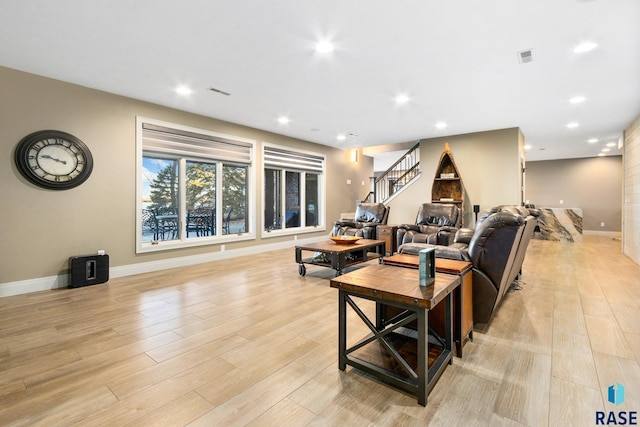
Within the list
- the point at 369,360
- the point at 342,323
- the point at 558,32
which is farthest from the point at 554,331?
the point at 558,32

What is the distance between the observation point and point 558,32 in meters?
2.80

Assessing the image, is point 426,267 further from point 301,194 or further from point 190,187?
point 301,194

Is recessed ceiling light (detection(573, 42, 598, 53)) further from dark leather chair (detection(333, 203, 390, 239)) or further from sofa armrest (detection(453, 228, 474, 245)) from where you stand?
dark leather chair (detection(333, 203, 390, 239))

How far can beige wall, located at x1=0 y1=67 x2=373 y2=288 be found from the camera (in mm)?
3596

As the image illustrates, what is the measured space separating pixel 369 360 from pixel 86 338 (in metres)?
2.34

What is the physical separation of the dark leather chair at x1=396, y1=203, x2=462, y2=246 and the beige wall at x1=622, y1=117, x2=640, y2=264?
3.05 metres

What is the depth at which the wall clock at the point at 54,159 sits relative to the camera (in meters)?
3.66

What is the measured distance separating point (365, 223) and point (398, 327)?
433cm

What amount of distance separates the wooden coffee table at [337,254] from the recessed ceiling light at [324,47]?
8.08 feet

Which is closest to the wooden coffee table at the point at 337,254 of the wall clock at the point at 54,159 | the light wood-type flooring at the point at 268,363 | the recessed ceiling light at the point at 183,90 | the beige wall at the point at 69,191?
the light wood-type flooring at the point at 268,363

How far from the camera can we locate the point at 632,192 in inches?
223

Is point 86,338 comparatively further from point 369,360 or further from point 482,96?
point 482,96

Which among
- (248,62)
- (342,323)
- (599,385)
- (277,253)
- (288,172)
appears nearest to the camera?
(599,385)

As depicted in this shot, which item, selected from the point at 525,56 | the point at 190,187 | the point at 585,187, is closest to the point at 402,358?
the point at 525,56
